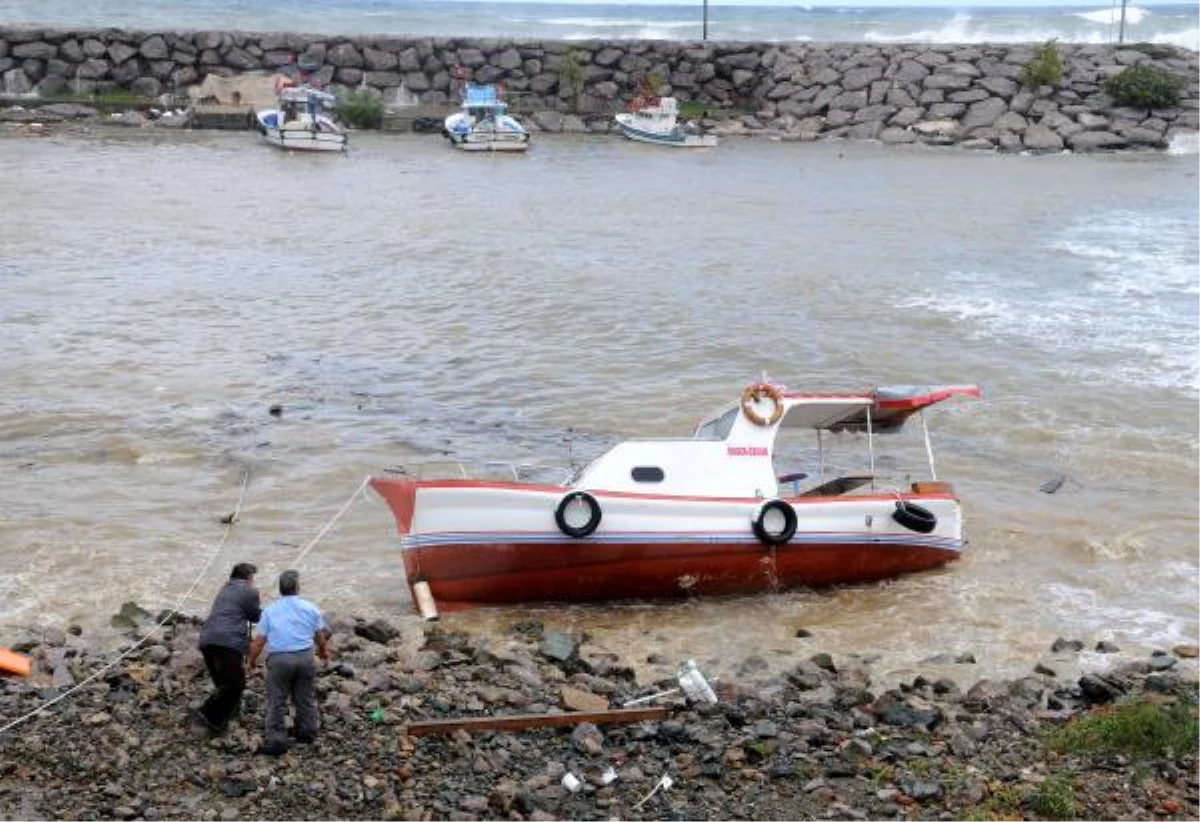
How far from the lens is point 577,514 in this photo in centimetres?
1481

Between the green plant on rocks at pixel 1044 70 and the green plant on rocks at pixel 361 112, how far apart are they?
85.4 feet

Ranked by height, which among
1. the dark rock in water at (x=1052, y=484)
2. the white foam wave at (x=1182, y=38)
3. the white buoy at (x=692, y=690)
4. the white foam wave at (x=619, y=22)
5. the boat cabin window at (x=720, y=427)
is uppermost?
the boat cabin window at (x=720, y=427)

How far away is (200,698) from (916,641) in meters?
7.09

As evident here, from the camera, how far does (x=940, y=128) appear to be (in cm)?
5725

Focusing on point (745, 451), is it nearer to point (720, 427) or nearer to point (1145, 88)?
point (720, 427)

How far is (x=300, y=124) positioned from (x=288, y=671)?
140ft

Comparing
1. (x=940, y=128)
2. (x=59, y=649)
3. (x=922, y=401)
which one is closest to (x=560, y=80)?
(x=940, y=128)

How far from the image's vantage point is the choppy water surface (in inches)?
618

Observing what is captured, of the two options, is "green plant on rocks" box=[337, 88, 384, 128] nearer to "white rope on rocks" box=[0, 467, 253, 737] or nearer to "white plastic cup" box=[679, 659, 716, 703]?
"white rope on rocks" box=[0, 467, 253, 737]

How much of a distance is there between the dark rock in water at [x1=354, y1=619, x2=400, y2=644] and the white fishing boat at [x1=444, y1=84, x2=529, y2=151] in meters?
39.7

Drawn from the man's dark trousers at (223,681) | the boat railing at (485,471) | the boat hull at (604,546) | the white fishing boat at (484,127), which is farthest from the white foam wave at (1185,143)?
the man's dark trousers at (223,681)

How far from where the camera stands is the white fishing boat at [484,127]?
51750mm

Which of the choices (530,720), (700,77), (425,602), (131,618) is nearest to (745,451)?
(425,602)

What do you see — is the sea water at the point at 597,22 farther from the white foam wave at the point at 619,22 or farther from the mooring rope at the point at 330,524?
the mooring rope at the point at 330,524
